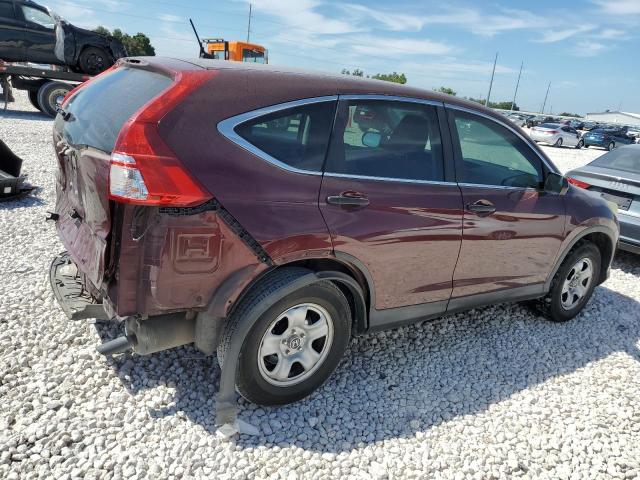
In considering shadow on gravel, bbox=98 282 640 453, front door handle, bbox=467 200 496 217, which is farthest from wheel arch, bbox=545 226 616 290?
front door handle, bbox=467 200 496 217

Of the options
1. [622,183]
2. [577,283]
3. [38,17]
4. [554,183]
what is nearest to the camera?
[554,183]

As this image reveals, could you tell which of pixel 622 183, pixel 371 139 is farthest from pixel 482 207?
pixel 622 183

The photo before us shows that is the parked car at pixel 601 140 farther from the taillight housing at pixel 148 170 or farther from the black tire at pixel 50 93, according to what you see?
the taillight housing at pixel 148 170

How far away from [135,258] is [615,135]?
37751 millimetres

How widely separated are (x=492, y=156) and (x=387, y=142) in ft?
3.48

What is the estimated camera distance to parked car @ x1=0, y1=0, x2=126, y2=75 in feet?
44.1

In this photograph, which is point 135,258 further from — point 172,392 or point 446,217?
point 446,217

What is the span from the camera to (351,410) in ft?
9.58

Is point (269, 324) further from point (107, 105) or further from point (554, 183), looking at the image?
point (554, 183)

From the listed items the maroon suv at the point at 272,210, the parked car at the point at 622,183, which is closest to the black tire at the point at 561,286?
the maroon suv at the point at 272,210

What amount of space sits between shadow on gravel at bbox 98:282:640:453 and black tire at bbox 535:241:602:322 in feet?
0.35

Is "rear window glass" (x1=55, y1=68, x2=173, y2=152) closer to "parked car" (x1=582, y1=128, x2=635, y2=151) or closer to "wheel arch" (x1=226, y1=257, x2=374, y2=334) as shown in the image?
"wheel arch" (x1=226, y1=257, x2=374, y2=334)

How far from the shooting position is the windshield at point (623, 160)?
6531 millimetres

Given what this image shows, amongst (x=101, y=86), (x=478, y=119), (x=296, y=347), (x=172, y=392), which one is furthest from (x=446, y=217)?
(x=101, y=86)
